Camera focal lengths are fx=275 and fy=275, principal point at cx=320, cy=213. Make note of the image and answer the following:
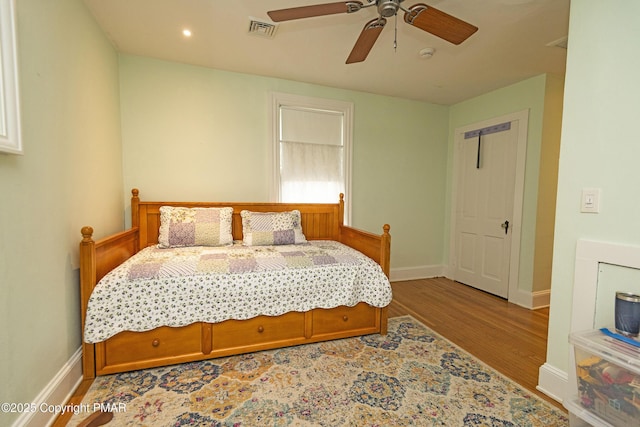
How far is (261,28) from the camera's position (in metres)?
2.13

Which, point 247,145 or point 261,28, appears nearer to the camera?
point 261,28

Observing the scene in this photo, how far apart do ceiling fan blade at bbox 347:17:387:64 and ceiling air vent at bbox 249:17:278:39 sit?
0.68 meters

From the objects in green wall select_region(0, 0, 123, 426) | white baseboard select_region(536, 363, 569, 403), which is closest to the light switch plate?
white baseboard select_region(536, 363, 569, 403)

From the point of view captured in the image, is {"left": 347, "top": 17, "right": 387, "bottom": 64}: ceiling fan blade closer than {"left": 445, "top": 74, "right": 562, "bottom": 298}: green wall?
Yes

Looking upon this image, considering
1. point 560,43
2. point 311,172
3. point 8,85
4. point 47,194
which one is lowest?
point 47,194

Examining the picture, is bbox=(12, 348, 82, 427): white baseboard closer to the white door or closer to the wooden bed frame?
the wooden bed frame

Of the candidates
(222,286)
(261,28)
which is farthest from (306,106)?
(222,286)

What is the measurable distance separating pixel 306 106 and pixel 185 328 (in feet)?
8.35

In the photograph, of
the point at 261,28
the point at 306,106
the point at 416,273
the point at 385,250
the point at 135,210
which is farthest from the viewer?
the point at 416,273

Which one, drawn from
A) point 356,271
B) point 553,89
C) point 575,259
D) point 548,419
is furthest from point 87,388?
point 553,89

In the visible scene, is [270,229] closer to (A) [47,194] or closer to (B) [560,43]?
(A) [47,194]

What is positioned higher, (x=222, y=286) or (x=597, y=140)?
(x=597, y=140)

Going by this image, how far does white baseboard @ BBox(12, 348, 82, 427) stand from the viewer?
4.02 feet

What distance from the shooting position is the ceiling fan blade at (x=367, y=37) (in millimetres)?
1578
